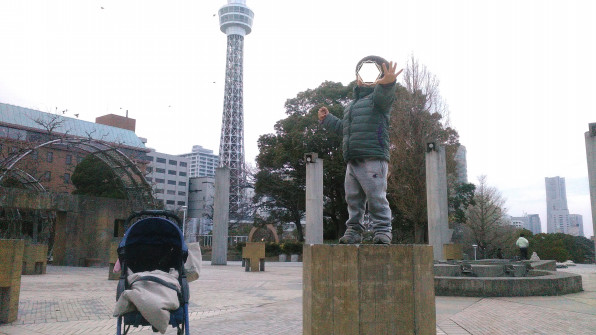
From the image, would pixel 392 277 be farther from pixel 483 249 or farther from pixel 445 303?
pixel 483 249

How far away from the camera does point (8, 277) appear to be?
256 inches

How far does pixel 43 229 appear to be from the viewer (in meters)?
26.2

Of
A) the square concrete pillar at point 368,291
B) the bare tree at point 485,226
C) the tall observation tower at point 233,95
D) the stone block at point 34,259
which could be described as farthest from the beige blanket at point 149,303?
the tall observation tower at point 233,95

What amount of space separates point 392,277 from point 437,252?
51.5 ft

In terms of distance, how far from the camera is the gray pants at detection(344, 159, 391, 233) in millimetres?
4820

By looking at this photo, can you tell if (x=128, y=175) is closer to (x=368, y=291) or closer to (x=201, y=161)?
(x=368, y=291)

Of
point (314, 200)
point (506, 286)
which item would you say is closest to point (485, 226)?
point (314, 200)

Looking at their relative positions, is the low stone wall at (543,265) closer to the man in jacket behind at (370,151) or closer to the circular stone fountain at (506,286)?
the circular stone fountain at (506,286)

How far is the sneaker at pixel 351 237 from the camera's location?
473cm

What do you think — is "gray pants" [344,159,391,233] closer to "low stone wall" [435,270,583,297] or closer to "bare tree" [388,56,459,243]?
"low stone wall" [435,270,583,297]

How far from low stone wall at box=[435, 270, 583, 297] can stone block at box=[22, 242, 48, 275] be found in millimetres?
14088

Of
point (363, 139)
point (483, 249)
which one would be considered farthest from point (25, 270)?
point (483, 249)

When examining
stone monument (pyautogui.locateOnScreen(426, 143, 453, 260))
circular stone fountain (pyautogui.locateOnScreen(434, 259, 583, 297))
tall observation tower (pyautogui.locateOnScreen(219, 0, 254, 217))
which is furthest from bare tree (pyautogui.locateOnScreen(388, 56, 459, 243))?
tall observation tower (pyautogui.locateOnScreen(219, 0, 254, 217))

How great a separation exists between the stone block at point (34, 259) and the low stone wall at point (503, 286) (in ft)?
46.2
